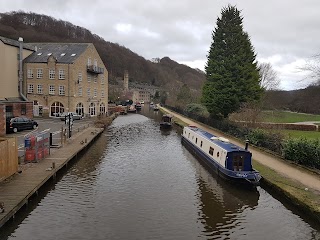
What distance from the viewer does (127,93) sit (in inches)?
5349

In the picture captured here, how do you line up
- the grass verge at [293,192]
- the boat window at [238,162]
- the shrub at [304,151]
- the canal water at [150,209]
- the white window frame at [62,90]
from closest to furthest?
the canal water at [150,209] → the grass verge at [293,192] → the boat window at [238,162] → the shrub at [304,151] → the white window frame at [62,90]

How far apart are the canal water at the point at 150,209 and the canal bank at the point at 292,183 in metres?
0.49

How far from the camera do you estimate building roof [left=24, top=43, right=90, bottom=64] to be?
52.5 metres

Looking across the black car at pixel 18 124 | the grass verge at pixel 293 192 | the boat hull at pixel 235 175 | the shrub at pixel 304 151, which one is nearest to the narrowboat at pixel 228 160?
the boat hull at pixel 235 175

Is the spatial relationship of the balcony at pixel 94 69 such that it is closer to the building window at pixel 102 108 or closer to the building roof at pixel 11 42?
the building window at pixel 102 108

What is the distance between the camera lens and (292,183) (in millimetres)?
17000

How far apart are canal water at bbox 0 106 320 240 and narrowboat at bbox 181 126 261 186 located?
608 mm

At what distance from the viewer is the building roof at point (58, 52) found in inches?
2067

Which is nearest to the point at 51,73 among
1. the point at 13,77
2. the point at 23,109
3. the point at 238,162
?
the point at 13,77

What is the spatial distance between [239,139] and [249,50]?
47.0ft

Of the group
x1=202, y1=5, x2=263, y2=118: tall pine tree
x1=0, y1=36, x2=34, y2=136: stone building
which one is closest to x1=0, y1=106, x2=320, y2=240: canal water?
x1=202, y1=5, x2=263, y2=118: tall pine tree

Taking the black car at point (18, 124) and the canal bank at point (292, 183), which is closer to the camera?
the canal bank at point (292, 183)

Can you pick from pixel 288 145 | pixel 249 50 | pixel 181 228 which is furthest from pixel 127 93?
pixel 181 228

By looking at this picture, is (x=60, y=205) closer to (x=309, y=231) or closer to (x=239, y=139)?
(x=309, y=231)
